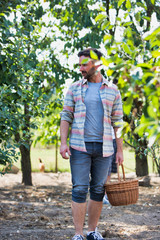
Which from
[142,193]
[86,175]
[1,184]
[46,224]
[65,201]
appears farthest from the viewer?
[1,184]

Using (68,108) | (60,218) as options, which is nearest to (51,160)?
(60,218)

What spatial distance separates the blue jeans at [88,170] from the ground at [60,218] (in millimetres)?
570

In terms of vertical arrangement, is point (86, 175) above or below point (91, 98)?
below

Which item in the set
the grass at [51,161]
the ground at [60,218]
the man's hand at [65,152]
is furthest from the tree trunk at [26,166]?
the man's hand at [65,152]

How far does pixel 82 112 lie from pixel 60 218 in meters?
1.98

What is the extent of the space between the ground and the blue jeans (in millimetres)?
570

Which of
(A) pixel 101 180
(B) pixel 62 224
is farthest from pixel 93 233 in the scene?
(B) pixel 62 224

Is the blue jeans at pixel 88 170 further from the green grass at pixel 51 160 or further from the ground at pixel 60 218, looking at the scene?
the green grass at pixel 51 160

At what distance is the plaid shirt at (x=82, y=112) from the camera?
2895 millimetres

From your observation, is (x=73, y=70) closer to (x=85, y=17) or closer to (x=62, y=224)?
(x=85, y=17)

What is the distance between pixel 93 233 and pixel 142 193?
4.00 m

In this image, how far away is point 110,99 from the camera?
298cm

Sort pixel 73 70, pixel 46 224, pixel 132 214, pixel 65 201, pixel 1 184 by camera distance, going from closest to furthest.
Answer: pixel 46 224, pixel 132 214, pixel 65 201, pixel 73 70, pixel 1 184

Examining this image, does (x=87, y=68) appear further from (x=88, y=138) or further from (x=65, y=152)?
(x=65, y=152)
